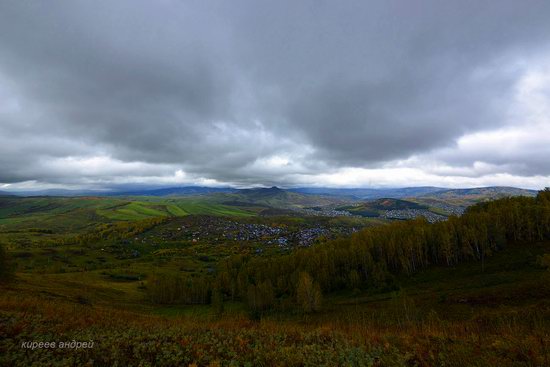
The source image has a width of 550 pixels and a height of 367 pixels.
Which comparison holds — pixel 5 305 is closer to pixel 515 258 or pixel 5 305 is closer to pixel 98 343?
pixel 98 343

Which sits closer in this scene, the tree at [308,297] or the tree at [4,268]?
the tree at [4,268]

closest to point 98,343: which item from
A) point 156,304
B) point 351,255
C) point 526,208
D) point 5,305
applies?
point 5,305

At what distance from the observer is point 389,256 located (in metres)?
110

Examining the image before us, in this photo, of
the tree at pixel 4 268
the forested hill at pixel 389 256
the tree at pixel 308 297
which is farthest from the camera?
the forested hill at pixel 389 256

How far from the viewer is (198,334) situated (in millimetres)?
12883

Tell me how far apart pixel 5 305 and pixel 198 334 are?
13.3 meters

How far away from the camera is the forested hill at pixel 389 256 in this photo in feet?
331

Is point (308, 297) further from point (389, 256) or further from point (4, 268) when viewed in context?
point (4, 268)

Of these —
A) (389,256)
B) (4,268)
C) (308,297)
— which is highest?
(4,268)

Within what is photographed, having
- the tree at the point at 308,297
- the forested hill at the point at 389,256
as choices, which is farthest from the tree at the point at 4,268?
the tree at the point at 308,297

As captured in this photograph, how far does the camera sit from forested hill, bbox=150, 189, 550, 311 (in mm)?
100750

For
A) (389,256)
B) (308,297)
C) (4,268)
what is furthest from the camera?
(389,256)

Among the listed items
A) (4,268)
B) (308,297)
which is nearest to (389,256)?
(308,297)

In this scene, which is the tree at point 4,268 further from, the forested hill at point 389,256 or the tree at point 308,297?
the tree at point 308,297
